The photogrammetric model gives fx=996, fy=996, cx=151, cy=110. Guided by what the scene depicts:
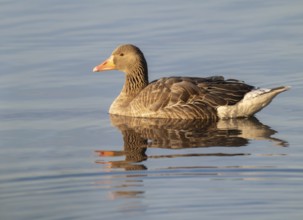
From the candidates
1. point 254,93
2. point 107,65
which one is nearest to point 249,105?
point 254,93

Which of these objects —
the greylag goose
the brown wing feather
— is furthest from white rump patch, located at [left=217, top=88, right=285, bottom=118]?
the brown wing feather

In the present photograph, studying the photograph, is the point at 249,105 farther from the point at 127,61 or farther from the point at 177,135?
the point at 127,61

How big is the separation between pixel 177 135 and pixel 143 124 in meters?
1.18

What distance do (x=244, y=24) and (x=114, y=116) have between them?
605 centimetres

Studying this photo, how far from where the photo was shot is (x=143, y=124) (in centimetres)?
1669

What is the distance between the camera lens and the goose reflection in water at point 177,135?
46.7 ft

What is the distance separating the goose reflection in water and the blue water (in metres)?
0.03

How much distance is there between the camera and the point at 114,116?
17.2 meters

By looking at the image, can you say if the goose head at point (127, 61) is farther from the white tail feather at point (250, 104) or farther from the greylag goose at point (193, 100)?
the white tail feather at point (250, 104)

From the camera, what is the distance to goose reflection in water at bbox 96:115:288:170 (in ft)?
46.7

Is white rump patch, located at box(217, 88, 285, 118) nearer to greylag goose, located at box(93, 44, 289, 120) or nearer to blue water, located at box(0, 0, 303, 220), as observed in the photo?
greylag goose, located at box(93, 44, 289, 120)

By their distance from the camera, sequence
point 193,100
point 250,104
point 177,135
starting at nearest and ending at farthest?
point 177,135 → point 250,104 → point 193,100

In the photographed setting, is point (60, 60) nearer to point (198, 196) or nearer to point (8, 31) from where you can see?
point (8, 31)

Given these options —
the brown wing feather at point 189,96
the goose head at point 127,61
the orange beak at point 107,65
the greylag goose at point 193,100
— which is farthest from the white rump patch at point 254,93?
the orange beak at point 107,65
